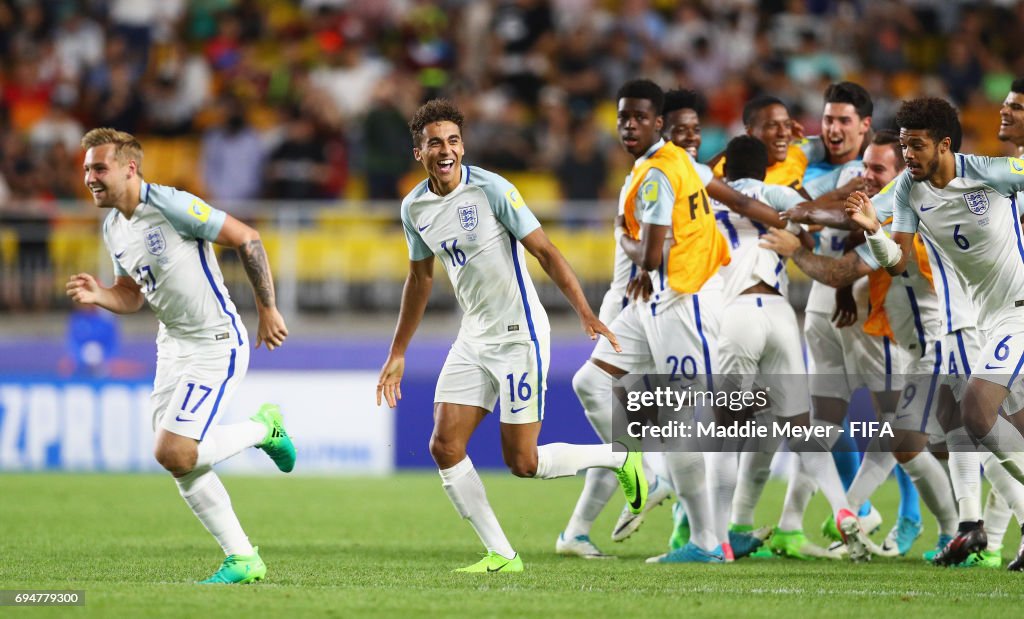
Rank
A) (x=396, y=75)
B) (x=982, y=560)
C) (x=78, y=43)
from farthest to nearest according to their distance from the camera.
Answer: (x=78, y=43) < (x=396, y=75) < (x=982, y=560)

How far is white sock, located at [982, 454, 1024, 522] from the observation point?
830 cm

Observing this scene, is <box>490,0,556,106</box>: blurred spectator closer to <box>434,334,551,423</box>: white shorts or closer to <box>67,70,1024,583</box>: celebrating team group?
<box>67,70,1024,583</box>: celebrating team group

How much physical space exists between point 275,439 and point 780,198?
357cm

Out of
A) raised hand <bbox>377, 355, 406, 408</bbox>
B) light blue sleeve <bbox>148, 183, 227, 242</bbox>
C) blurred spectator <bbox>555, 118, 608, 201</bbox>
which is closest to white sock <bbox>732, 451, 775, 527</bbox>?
raised hand <bbox>377, 355, 406, 408</bbox>

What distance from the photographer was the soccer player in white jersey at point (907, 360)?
873 cm

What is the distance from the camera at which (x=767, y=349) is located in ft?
29.5

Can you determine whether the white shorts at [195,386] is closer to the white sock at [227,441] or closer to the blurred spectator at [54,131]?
the white sock at [227,441]

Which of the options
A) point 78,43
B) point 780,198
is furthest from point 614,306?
point 78,43

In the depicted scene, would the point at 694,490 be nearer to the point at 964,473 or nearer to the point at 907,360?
the point at 964,473

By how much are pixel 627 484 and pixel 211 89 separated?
12571 mm

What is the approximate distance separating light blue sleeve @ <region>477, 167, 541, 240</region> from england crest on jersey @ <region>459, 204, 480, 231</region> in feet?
0.34

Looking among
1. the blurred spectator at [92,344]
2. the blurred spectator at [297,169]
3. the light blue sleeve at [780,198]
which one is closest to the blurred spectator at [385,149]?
the blurred spectator at [297,169]

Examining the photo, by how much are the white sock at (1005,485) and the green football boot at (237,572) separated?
14.4 feet

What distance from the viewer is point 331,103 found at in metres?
17.9
